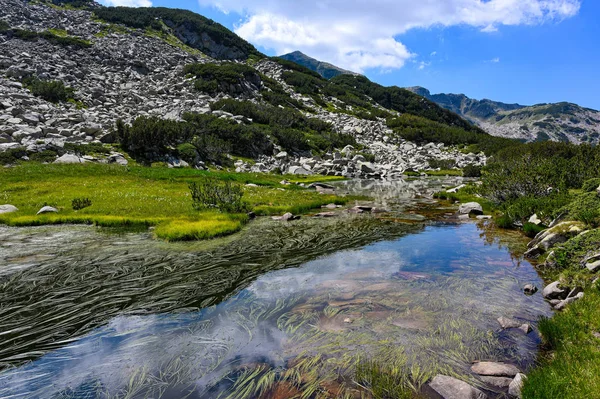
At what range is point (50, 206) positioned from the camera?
2138cm

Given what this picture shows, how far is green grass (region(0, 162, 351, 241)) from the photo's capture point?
60.1 ft

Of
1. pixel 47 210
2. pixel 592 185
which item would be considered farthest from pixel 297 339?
pixel 47 210

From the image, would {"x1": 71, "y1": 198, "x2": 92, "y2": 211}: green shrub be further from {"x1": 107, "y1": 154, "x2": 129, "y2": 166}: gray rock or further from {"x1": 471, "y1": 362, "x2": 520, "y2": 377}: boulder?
{"x1": 471, "y1": 362, "x2": 520, "y2": 377}: boulder

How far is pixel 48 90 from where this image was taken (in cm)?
6153

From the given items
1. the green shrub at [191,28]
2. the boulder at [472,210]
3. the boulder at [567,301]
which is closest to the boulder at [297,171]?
the boulder at [472,210]

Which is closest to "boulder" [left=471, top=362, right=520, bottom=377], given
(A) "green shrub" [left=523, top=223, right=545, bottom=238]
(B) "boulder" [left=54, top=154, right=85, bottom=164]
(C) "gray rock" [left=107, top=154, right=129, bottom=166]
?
(A) "green shrub" [left=523, top=223, right=545, bottom=238]

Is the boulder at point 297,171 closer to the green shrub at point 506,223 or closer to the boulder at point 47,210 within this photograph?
the boulder at point 47,210

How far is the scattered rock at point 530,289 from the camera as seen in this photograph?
9406mm

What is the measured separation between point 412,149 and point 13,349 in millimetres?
103387

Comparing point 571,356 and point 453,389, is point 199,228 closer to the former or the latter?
point 453,389

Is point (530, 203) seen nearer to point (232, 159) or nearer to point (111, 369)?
point (111, 369)

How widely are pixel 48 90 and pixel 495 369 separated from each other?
80.8 m

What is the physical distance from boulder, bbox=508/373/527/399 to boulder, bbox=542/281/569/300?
486 cm

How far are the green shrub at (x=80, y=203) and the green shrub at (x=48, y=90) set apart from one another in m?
54.5
